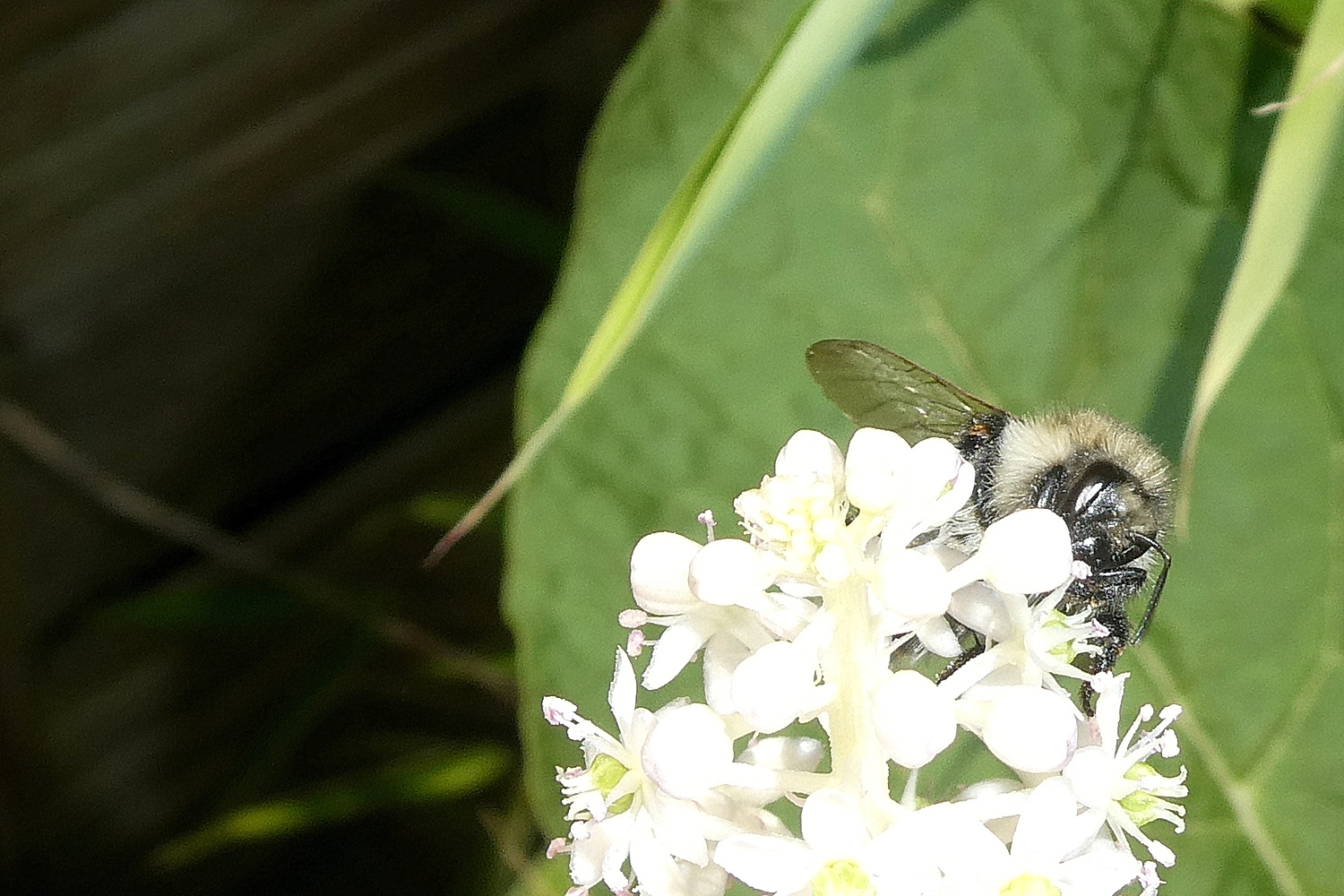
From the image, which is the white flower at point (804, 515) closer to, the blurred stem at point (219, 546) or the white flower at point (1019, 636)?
the white flower at point (1019, 636)

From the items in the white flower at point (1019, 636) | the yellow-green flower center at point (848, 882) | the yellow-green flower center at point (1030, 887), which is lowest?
the yellow-green flower center at point (1030, 887)

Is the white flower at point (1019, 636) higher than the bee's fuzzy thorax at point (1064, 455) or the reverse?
the reverse

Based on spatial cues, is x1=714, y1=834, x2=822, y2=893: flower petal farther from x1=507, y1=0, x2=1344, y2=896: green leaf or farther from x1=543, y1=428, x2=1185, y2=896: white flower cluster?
x1=507, y1=0, x2=1344, y2=896: green leaf

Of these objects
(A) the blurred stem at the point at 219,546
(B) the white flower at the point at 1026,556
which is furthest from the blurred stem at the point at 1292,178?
(A) the blurred stem at the point at 219,546

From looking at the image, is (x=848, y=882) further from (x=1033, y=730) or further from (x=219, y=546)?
(x=219, y=546)

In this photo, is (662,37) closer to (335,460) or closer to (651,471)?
(651,471)

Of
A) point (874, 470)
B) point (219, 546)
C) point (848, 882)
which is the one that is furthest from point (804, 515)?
point (219, 546)

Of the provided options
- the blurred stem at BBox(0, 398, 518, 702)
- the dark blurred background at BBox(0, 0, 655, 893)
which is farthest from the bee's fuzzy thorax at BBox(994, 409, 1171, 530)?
the blurred stem at BBox(0, 398, 518, 702)
